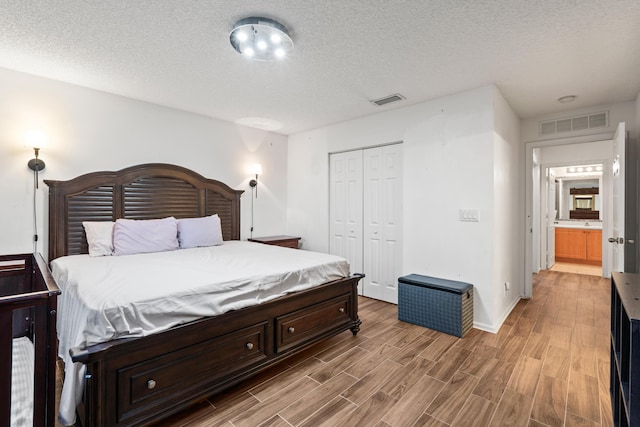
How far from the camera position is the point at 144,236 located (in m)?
3.20

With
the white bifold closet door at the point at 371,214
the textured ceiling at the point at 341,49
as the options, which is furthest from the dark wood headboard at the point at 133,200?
the white bifold closet door at the point at 371,214

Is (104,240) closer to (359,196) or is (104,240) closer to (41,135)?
(41,135)

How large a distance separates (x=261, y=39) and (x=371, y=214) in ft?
8.51

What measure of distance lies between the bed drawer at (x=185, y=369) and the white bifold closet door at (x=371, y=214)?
2.24 meters

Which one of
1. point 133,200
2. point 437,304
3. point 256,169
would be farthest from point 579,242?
point 133,200

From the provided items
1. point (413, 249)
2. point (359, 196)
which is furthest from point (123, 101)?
point (413, 249)

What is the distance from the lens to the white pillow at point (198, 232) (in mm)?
3549

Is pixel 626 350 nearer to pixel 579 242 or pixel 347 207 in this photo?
pixel 347 207

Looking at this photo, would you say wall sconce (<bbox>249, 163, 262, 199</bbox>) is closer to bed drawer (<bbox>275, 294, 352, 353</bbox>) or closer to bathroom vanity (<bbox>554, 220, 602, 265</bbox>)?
bed drawer (<bbox>275, 294, 352, 353</bbox>)

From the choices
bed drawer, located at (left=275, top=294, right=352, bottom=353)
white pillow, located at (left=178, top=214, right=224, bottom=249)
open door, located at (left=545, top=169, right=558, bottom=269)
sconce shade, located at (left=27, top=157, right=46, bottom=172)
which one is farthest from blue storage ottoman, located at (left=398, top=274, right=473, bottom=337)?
open door, located at (left=545, top=169, right=558, bottom=269)

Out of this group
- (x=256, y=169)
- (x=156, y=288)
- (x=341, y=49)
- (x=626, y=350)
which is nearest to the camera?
(x=626, y=350)

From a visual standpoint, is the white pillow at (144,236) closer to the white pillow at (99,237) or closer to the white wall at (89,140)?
the white pillow at (99,237)

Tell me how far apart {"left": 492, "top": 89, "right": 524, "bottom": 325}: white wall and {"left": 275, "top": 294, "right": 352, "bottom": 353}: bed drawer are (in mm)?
1566

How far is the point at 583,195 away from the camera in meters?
7.35
